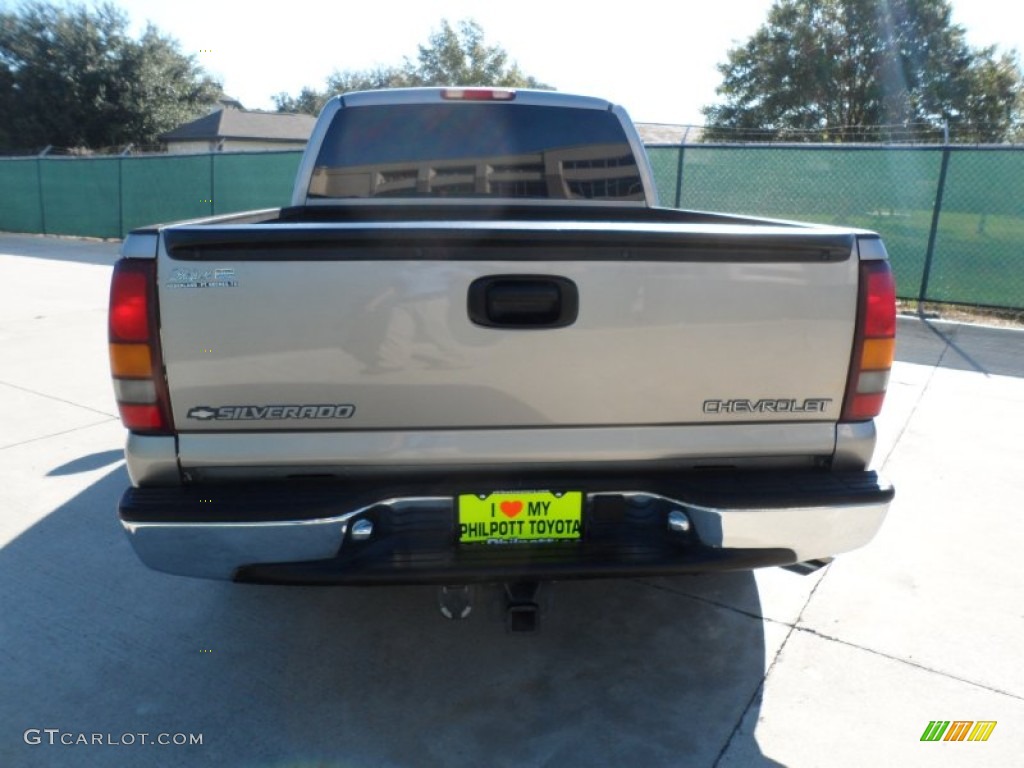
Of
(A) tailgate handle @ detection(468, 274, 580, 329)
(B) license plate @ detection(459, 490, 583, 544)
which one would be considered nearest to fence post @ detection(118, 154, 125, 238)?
(A) tailgate handle @ detection(468, 274, 580, 329)

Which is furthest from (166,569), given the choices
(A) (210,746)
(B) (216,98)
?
(B) (216,98)

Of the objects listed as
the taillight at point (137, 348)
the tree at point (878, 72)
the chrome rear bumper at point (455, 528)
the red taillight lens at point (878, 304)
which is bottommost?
the chrome rear bumper at point (455, 528)

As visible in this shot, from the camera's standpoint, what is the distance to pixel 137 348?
7.25 ft

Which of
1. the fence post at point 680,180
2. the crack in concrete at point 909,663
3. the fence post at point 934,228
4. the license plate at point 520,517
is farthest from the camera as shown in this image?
the fence post at point 680,180

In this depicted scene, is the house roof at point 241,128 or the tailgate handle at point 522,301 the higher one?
the house roof at point 241,128

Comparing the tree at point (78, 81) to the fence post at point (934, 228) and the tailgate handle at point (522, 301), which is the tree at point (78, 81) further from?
the tailgate handle at point (522, 301)

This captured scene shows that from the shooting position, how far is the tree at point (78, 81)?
118 feet

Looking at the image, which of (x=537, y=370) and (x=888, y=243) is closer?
(x=537, y=370)

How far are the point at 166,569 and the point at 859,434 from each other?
215cm

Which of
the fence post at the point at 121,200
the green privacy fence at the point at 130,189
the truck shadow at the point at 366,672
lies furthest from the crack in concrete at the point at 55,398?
the fence post at the point at 121,200

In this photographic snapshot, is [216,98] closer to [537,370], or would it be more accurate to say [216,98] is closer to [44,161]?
[44,161]

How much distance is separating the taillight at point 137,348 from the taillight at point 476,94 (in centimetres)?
240

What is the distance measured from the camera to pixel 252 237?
2.17m

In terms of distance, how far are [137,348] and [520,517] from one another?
120 cm
